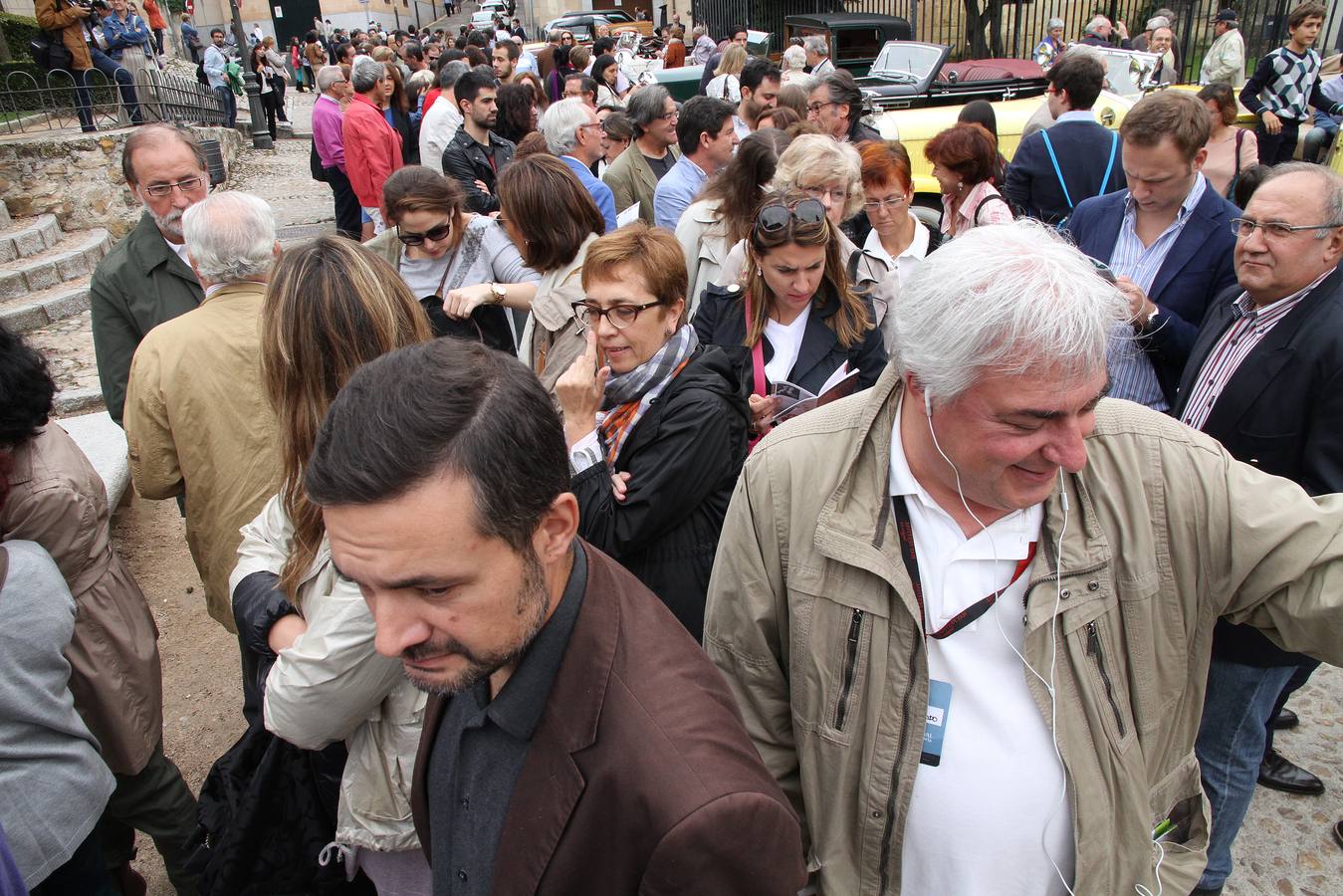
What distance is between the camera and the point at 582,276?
8.75 feet

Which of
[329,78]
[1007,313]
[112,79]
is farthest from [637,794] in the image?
[112,79]

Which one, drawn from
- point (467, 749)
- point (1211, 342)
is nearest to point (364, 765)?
point (467, 749)

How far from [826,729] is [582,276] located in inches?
62.3

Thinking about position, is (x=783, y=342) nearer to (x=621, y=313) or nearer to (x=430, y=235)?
(x=621, y=313)

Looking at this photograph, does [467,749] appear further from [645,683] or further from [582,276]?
[582,276]

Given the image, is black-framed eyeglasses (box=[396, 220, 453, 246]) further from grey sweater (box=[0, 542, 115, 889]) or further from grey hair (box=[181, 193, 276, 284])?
grey sweater (box=[0, 542, 115, 889])

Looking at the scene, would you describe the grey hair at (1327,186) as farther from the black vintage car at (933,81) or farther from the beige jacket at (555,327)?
the black vintage car at (933,81)

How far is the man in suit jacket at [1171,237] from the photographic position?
10.2 ft

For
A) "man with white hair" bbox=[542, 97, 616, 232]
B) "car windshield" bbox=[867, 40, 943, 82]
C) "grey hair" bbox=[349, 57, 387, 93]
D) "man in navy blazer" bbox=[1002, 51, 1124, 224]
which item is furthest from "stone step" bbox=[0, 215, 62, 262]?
"car windshield" bbox=[867, 40, 943, 82]

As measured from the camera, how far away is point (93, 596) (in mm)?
2426

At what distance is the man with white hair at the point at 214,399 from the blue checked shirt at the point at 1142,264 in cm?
292

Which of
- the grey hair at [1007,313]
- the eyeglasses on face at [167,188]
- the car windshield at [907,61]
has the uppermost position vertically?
the car windshield at [907,61]

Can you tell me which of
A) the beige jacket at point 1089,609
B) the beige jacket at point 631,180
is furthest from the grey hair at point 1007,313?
the beige jacket at point 631,180

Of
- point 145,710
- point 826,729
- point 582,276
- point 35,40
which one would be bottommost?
point 145,710
